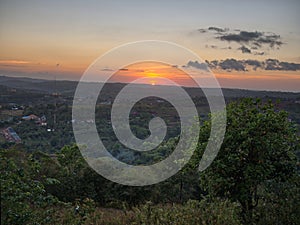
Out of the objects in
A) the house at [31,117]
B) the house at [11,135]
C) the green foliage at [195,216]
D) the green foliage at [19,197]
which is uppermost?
the green foliage at [19,197]

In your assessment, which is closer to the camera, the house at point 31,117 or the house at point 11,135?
the house at point 11,135

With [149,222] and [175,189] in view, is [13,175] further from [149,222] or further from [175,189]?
[175,189]

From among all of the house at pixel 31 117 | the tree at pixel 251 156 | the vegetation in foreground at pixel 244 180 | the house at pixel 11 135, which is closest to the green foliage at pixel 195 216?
the vegetation in foreground at pixel 244 180

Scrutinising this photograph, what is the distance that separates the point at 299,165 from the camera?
20.8 ft

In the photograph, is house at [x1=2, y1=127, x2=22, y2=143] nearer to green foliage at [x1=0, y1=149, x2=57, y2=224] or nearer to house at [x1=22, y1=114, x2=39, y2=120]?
house at [x1=22, y1=114, x2=39, y2=120]

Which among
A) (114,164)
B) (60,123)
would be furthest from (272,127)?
(60,123)

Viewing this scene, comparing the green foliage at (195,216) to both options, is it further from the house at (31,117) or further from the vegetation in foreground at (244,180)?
the house at (31,117)

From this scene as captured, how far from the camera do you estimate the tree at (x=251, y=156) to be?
5984 millimetres

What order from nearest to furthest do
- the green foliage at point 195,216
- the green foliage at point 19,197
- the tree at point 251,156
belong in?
the green foliage at point 19,197 < the green foliage at point 195,216 < the tree at point 251,156

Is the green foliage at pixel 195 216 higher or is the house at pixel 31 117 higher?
the green foliage at pixel 195 216

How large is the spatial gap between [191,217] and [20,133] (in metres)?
31.8

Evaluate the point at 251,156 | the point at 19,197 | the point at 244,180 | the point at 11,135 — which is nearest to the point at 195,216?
the point at 244,180

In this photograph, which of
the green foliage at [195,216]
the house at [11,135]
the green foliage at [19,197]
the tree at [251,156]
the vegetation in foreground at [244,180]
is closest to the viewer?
the green foliage at [19,197]

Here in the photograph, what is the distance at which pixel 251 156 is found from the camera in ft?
20.4
